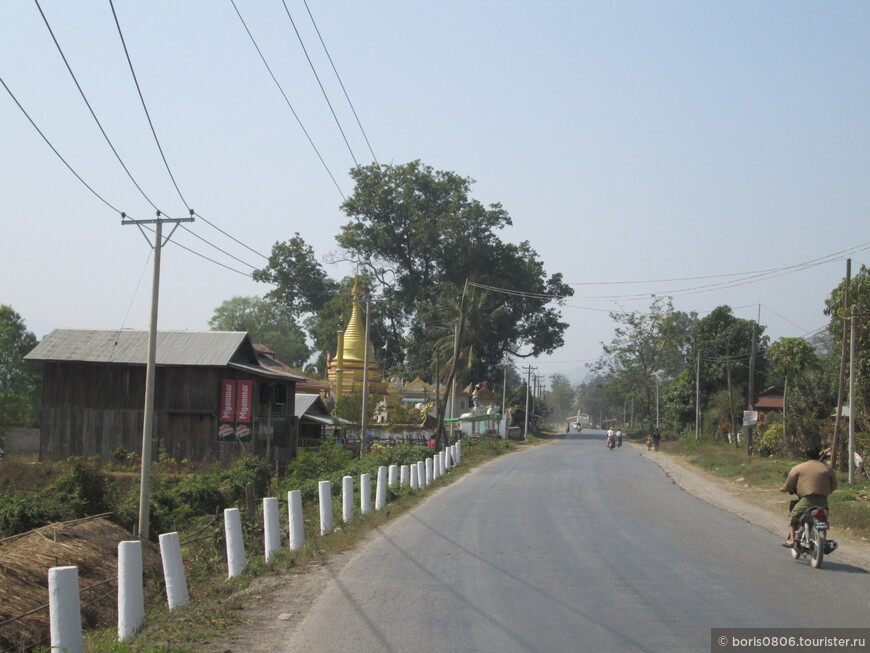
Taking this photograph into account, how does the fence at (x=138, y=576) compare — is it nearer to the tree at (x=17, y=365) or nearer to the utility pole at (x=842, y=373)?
the utility pole at (x=842, y=373)

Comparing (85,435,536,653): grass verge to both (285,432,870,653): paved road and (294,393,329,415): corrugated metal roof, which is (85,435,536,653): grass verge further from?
(294,393,329,415): corrugated metal roof

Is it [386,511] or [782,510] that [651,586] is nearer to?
[386,511]

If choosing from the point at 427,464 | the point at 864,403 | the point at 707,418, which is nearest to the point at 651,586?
the point at 427,464

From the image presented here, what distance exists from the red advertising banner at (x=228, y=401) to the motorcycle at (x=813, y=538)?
29.2 meters

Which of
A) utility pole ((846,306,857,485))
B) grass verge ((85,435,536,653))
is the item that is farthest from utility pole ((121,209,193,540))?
utility pole ((846,306,857,485))

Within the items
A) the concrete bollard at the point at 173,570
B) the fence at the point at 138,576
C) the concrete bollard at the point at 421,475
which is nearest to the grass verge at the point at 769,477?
the fence at the point at 138,576

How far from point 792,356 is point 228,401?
25.5m

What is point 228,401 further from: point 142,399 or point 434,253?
point 434,253

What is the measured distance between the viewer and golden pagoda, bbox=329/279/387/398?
202 ft

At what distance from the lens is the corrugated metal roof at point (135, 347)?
3747cm

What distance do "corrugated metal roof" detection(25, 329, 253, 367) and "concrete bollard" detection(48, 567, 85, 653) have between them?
30.8 metres

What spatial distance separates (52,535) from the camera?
13.9 m

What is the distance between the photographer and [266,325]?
105312 millimetres

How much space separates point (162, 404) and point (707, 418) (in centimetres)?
4022
